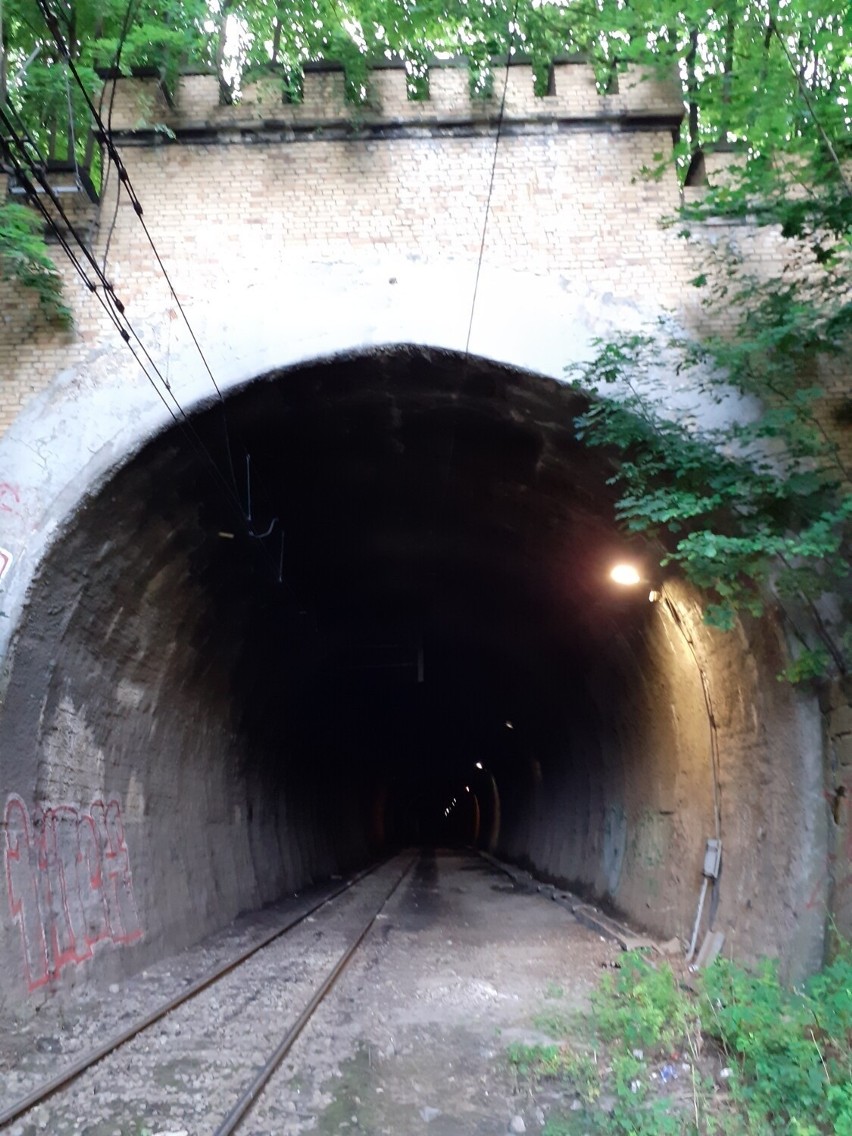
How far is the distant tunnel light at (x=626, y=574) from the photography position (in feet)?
31.7

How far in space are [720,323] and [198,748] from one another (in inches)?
310

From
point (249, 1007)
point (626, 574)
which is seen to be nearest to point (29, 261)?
point (626, 574)

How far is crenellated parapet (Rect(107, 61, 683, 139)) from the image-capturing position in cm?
930

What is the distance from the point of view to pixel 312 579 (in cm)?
1414

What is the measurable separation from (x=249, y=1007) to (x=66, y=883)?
1896 millimetres

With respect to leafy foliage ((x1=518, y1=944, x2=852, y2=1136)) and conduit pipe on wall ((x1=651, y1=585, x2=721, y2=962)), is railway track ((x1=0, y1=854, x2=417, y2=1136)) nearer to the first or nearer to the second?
leafy foliage ((x1=518, y1=944, x2=852, y2=1136))

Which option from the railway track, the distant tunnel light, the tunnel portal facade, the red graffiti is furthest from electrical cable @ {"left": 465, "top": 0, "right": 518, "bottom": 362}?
the railway track

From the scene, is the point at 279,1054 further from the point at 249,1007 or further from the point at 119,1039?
the point at 249,1007

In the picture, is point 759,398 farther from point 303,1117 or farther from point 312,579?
point 312,579

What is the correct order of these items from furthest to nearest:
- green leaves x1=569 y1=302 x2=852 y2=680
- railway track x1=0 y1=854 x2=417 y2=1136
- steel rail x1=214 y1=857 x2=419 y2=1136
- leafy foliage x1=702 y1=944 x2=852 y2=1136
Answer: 1. green leaves x1=569 y1=302 x2=852 y2=680
2. railway track x1=0 y1=854 x2=417 y2=1136
3. steel rail x1=214 y1=857 x2=419 y2=1136
4. leafy foliage x1=702 y1=944 x2=852 y2=1136

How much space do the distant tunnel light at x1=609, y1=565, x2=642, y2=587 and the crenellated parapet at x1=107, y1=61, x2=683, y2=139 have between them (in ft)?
13.8

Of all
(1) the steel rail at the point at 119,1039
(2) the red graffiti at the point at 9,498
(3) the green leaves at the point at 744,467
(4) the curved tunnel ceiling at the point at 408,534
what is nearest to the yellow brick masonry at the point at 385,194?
(3) the green leaves at the point at 744,467

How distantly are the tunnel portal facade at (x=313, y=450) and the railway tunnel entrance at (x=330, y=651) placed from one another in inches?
1.7

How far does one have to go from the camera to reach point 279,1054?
21.4ft
